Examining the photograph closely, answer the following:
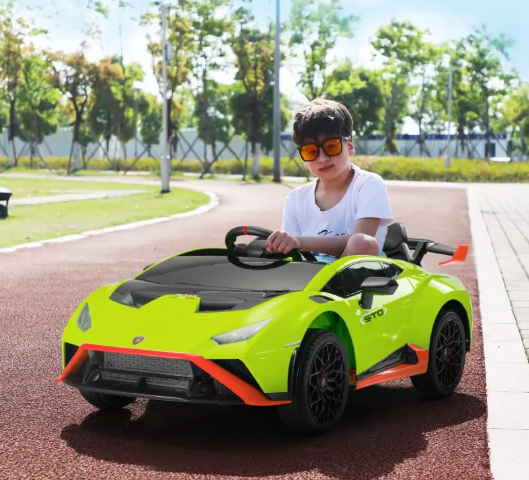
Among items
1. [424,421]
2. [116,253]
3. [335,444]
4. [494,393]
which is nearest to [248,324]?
[335,444]

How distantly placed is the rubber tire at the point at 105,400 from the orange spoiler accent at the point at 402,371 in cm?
121

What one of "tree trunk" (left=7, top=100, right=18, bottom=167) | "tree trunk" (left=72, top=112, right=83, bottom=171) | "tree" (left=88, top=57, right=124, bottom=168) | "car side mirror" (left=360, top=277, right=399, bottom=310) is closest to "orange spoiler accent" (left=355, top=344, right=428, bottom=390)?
"car side mirror" (left=360, top=277, right=399, bottom=310)

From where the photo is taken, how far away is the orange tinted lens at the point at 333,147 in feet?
18.0

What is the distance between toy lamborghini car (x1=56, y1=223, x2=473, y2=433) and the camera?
14.3ft

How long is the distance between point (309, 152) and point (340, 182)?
0.30 metres

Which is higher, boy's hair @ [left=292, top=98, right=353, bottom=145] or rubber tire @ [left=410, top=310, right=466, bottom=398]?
boy's hair @ [left=292, top=98, right=353, bottom=145]

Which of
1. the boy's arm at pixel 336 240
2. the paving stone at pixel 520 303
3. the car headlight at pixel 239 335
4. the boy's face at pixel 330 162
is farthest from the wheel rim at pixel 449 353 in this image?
the paving stone at pixel 520 303

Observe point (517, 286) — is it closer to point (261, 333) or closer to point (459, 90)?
point (261, 333)

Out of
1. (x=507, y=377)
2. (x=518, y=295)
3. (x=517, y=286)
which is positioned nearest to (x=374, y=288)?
(x=507, y=377)

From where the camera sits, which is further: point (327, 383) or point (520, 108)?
point (520, 108)

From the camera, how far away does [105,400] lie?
509 cm

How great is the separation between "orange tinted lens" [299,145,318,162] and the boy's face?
25mm

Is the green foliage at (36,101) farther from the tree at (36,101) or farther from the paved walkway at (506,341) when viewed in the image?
the paved walkway at (506,341)

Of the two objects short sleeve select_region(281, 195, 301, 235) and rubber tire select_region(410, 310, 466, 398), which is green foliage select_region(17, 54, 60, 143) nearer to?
short sleeve select_region(281, 195, 301, 235)
